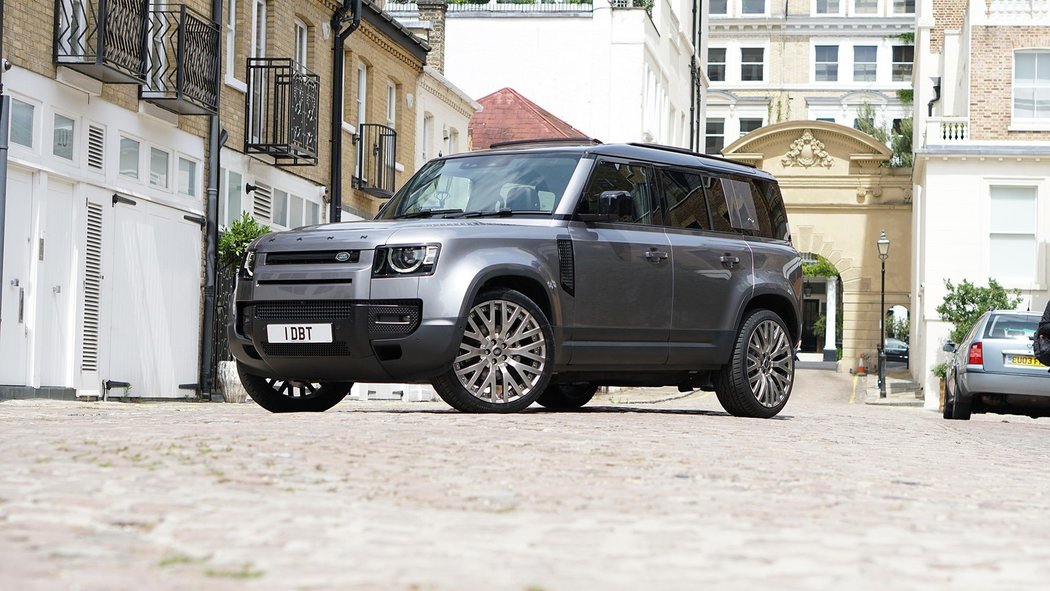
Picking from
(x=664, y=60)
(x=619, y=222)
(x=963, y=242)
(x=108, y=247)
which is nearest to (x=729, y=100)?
(x=664, y=60)

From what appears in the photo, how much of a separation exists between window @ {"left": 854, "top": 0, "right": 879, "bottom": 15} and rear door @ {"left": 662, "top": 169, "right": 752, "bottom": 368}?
245ft

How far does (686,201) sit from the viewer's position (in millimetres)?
12852

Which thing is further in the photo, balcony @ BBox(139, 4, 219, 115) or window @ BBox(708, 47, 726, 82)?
window @ BBox(708, 47, 726, 82)

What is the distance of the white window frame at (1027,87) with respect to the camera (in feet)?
129

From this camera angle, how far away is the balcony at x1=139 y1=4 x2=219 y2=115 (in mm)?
19328

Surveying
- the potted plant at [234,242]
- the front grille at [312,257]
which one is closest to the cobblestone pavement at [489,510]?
the front grille at [312,257]

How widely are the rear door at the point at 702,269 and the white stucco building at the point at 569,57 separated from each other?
3154 cm

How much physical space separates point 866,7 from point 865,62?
3.06 m

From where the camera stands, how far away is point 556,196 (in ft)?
38.5

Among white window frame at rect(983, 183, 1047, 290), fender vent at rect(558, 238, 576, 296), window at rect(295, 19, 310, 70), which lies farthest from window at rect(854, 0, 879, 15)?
fender vent at rect(558, 238, 576, 296)

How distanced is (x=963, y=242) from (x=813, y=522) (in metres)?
35.5

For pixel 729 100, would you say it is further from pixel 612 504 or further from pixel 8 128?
pixel 612 504

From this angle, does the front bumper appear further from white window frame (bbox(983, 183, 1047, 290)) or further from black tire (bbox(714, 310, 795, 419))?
white window frame (bbox(983, 183, 1047, 290))

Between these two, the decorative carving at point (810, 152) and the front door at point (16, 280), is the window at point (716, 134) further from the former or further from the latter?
the front door at point (16, 280)
